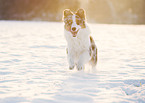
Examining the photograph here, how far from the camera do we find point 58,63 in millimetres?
8062

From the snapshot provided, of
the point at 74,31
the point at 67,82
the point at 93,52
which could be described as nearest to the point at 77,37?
the point at 74,31

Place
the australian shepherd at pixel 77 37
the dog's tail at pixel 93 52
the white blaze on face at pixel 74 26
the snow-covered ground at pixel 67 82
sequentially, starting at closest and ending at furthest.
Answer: the snow-covered ground at pixel 67 82, the white blaze on face at pixel 74 26, the australian shepherd at pixel 77 37, the dog's tail at pixel 93 52

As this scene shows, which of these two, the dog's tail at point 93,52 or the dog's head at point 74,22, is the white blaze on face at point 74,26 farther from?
the dog's tail at point 93,52

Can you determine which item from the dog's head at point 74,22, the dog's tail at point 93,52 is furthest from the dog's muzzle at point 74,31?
the dog's tail at point 93,52

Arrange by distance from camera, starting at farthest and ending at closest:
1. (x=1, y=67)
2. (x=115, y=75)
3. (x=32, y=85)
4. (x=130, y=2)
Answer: (x=130, y=2)
(x=1, y=67)
(x=115, y=75)
(x=32, y=85)

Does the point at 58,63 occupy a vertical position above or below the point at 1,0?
below

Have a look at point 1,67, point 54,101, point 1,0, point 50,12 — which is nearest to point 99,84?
point 54,101

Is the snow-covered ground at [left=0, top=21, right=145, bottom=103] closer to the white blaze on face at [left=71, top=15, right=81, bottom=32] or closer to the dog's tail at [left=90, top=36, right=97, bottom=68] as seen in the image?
the dog's tail at [left=90, top=36, right=97, bottom=68]

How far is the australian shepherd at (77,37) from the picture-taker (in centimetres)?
587

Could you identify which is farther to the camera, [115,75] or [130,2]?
[130,2]

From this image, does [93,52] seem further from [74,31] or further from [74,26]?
[74,26]

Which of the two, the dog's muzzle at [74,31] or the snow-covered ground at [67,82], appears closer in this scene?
the snow-covered ground at [67,82]

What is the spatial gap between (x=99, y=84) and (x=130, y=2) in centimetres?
9809

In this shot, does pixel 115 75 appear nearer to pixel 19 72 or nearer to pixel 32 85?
pixel 32 85
